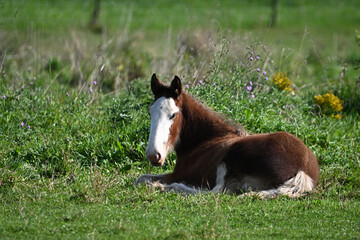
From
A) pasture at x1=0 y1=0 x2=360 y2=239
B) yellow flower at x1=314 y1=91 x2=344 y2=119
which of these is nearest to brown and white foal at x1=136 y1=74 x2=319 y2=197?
pasture at x1=0 y1=0 x2=360 y2=239

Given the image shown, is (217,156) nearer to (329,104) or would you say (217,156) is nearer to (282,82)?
(282,82)

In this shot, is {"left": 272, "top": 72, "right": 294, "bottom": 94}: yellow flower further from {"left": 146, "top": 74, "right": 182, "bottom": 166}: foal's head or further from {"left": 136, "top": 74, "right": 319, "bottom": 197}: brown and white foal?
{"left": 146, "top": 74, "right": 182, "bottom": 166}: foal's head

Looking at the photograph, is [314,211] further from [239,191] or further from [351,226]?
Answer: [239,191]

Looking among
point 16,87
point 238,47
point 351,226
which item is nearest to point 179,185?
point 351,226

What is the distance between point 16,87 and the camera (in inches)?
398

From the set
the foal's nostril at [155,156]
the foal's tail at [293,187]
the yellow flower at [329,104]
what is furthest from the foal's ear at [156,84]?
the yellow flower at [329,104]

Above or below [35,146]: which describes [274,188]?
above

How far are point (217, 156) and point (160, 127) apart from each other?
2.65 ft

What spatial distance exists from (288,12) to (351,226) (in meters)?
29.3

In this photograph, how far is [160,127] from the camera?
21.4ft

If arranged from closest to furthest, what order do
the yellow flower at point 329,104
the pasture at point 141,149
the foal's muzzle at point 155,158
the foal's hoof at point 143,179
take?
the pasture at point 141,149 → the foal's muzzle at point 155,158 → the foal's hoof at point 143,179 → the yellow flower at point 329,104

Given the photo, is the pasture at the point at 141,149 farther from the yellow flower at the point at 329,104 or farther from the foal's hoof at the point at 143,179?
the foal's hoof at the point at 143,179

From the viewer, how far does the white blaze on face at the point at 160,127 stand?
20.9 ft

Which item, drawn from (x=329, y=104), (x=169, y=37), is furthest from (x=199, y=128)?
(x=169, y=37)
